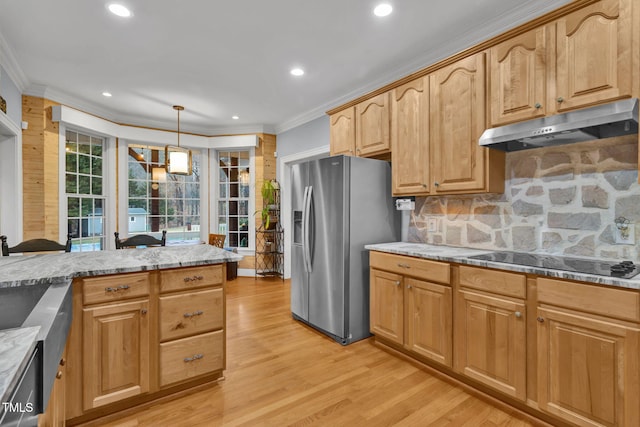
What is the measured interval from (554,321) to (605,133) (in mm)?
1179

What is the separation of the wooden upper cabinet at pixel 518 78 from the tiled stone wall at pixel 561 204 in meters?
0.40

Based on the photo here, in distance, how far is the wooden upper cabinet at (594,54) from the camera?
5.60ft

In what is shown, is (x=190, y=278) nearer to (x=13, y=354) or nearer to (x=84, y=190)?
(x=13, y=354)

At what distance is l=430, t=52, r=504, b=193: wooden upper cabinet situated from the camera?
234 cm

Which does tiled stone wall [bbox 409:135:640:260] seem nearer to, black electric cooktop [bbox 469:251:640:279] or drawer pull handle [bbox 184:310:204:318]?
black electric cooktop [bbox 469:251:640:279]

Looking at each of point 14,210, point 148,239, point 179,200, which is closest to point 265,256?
point 179,200

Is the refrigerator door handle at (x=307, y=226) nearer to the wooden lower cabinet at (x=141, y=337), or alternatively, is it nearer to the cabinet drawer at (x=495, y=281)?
the wooden lower cabinet at (x=141, y=337)

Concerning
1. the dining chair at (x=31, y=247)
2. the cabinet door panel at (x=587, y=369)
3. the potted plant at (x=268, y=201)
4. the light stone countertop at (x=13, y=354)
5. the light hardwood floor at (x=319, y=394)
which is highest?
the potted plant at (x=268, y=201)

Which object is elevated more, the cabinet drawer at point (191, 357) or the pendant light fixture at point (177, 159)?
the pendant light fixture at point (177, 159)

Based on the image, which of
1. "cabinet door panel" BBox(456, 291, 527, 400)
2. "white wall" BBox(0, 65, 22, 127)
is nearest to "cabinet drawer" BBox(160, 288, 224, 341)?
"cabinet door panel" BBox(456, 291, 527, 400)

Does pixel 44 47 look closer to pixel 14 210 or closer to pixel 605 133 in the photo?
pixel 14 210

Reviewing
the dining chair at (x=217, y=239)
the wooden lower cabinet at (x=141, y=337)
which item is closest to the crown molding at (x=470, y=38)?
the wooden lower cabinet at (x=141, y=337)

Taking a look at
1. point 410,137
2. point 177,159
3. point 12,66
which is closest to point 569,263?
point 410,137

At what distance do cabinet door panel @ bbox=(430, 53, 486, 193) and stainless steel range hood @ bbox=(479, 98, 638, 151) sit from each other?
0.16 m
